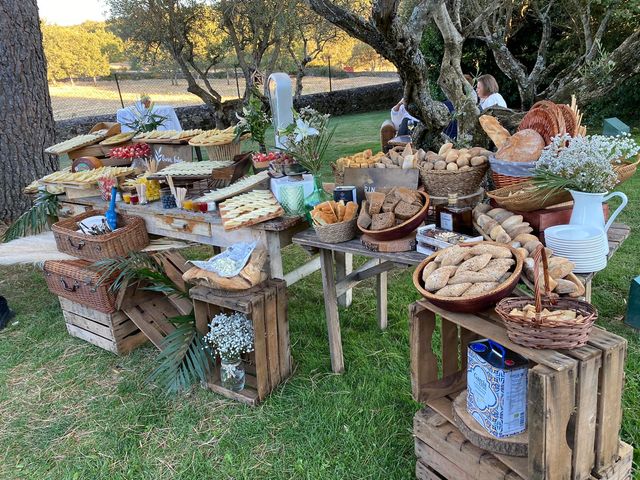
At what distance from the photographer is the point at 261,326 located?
2885mm

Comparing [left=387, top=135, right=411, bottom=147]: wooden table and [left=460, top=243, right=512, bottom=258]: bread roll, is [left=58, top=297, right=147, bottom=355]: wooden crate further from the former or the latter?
[left=387, top=135, right=411, bottom=147]: wooden table

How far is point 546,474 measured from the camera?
1.65 m

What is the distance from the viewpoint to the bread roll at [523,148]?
2.38m

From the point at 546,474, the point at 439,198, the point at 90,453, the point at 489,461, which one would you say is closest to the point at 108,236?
the point at 90,453

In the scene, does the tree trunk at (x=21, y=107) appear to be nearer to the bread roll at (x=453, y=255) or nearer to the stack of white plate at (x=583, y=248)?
the bread roll at (x=453, y=255)

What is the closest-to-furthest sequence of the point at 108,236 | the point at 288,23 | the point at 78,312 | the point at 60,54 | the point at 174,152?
the point at 108,236 < the point at 78,312 < the point at 174,152 < the point at 288,23 < the point at 60,54

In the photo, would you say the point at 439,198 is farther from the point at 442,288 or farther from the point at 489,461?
the point at 489,461

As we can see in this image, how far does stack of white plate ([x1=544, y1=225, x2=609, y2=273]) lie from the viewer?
200 cm

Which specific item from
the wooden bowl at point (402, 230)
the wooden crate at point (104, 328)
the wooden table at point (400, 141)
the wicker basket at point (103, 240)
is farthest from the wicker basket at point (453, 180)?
the wooden table at point (400, 141)

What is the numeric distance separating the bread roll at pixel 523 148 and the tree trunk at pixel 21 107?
5.91 metres

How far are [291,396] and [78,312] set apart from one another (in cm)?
182

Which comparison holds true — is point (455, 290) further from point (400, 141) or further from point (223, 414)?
point (400, 141)

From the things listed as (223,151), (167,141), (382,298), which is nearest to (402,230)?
(382,298)

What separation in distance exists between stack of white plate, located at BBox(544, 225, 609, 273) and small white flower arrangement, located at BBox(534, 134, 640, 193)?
195 mm
